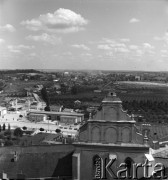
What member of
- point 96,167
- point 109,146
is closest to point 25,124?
point 96,167

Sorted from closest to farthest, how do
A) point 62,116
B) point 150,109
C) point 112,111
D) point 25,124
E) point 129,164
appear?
point 129,164
point 112,111
point 25,124
point 62,116
point 150,109

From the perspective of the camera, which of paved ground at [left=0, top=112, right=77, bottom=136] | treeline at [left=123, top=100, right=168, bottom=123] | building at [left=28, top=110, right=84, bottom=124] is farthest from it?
building at [left=28, top=110, right=84, bottom=124]

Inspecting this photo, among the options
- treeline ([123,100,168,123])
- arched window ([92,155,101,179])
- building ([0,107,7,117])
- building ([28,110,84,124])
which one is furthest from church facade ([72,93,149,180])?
building ([0,107,7,117])

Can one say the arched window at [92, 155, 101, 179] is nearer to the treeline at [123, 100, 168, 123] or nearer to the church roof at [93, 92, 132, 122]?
the church roof at [93, 92, 132, 122]

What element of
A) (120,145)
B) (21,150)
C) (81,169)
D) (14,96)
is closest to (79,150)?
(81,169)

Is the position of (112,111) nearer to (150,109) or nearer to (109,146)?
(109,146)

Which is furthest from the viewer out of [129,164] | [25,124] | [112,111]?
[25,124]

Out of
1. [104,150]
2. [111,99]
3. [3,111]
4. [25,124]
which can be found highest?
[111,99]

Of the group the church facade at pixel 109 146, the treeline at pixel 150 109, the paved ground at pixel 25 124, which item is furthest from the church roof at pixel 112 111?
the treeline at pixel 150 109

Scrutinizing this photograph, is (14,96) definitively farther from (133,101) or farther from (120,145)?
(120,145)
